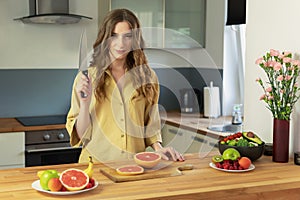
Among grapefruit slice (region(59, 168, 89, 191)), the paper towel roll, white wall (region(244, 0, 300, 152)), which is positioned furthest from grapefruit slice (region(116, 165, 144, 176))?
the paper towel roll

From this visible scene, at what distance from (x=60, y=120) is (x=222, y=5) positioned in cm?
174

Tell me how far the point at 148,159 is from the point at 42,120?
2152mm

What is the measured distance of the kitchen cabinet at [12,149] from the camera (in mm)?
3588

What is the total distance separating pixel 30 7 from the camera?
3.99 m

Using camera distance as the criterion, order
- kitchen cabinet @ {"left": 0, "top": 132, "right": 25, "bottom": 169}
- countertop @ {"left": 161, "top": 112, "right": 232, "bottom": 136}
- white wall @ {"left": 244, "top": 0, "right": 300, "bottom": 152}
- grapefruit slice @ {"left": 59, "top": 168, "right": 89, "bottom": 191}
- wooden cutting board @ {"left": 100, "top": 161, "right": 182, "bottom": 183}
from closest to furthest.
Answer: grapefruit slice @ {"left": 59, "top": 168, "right": 89, "bottom": 191}
wooden cutting board @ {"left": 100, "top": 161, "right": 182, "bottom": 183}
white wall @ {"left": 244, "top": 0, "right": 300, "bottom": 152}
countertop @ {"left": 161, "top": 112, "right": 232, "bottom": 136}
kitchen cabinet @ {"left": 0, "top": 132, "right": 25, "bottom": 169}

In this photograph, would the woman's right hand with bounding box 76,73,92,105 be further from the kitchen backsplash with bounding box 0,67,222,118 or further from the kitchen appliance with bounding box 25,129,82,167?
the kitchen backsplash with bounding box 0,67,222,118

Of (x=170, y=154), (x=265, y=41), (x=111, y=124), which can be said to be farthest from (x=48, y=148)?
(x=265, y=41)

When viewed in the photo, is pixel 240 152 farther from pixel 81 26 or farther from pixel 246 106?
pixel 81 26

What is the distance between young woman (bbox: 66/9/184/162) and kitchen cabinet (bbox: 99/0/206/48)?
1845 millimetres

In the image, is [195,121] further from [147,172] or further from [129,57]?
[147,172]

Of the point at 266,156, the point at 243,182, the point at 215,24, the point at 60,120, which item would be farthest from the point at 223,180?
the point at 215,24

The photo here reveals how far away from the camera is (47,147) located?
3740 millimetres

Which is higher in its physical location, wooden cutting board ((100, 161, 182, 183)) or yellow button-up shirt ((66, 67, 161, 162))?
yellow button-up shirt ((66, 67, 161, 162))

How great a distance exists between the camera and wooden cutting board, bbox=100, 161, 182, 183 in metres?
1.85
